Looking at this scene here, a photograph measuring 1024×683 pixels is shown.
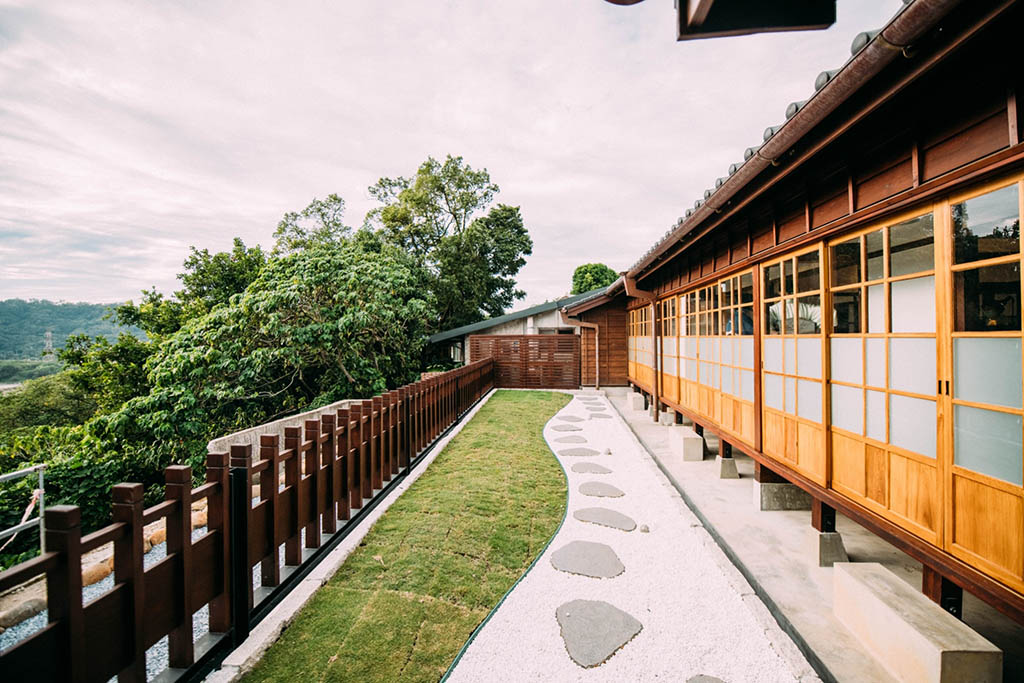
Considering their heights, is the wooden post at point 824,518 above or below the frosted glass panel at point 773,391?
below

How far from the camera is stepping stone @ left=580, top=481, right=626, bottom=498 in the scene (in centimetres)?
465

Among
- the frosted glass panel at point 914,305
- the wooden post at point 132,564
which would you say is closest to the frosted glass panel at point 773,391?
the frosted glass panel at point 914,305

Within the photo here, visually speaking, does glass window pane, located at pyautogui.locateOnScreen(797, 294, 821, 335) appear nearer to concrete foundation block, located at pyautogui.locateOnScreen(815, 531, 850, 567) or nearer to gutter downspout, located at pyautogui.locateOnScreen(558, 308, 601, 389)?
concrete foundation block, located at pyautogui.locateOnScreen(815, 531, 850, 567)

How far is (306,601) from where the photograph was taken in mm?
2574

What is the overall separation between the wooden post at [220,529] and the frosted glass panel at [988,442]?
136 inches

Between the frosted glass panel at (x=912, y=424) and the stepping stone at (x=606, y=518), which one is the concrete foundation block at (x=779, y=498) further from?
the frosted glass panel at (x=912, y=424)

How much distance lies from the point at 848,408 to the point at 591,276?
1727 inches

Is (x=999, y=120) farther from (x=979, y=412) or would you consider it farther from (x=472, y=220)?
(x=472, y=220)

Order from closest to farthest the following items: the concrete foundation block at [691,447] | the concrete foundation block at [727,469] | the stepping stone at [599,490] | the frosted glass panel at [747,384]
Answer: the frosted glass panel at [747,384] < the stepping stone at [599,490] < the concrete foundation block at [727,469] < the concrete foundation block at [691,447]

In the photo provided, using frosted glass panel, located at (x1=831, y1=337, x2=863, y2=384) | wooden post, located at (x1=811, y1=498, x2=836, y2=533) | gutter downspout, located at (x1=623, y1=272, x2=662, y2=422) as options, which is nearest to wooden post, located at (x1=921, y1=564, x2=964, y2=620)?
wooden post, located at (x1=811, y1=498, x2=836, y2=533)

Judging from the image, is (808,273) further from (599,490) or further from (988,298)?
(599,490)

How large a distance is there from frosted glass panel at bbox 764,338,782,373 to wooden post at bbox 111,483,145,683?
446 centimetres

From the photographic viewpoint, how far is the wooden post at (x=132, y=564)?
1.56 metres

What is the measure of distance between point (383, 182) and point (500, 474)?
25747 mm
